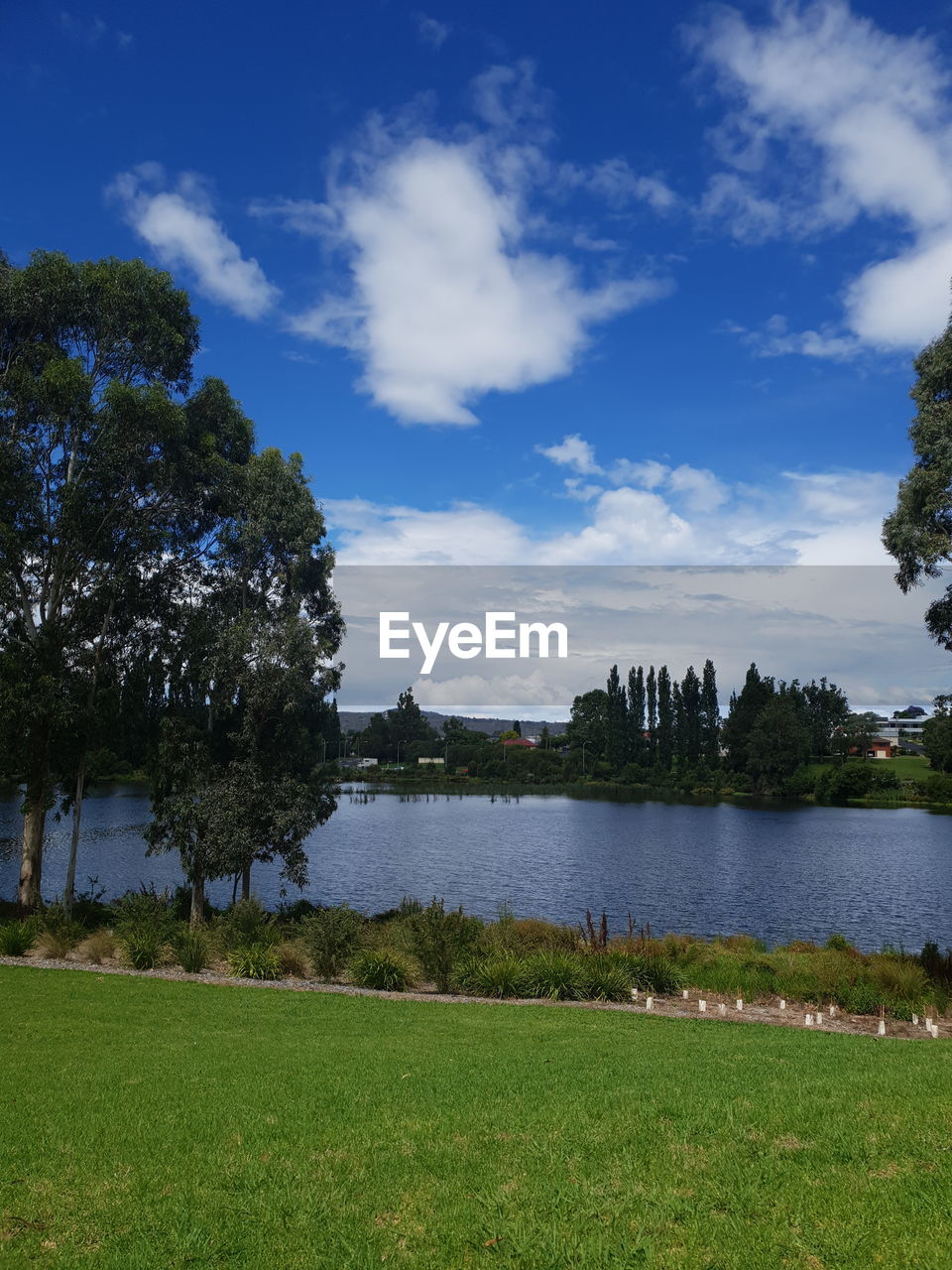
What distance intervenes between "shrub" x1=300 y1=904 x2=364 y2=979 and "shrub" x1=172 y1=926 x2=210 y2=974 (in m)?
1.92

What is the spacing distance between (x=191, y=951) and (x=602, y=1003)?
25.0 feet

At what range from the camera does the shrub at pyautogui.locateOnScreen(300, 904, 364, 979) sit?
15938 mm

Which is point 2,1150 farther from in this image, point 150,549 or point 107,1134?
point 150,549

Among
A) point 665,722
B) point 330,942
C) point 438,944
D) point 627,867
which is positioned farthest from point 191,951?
point 665,722

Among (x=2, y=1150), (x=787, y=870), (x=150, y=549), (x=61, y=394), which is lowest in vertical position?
(x=787, y=870)

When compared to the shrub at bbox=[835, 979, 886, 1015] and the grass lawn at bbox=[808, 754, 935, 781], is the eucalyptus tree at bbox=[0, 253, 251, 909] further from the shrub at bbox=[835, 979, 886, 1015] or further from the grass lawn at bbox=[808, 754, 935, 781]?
the grass lawn at bbox=[808, 754, 935, 781]

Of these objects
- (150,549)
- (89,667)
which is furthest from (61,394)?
(89,667)

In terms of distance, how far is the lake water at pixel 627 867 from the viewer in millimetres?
30547

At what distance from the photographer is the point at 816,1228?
4859 mm

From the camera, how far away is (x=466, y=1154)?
6070 millimetres

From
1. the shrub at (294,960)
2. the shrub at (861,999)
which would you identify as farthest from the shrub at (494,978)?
the shrub at (861,999)

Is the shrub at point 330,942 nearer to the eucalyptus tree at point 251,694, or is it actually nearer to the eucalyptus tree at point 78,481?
the eucalyptus tree at point 251,694

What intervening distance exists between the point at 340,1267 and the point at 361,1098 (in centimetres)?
286

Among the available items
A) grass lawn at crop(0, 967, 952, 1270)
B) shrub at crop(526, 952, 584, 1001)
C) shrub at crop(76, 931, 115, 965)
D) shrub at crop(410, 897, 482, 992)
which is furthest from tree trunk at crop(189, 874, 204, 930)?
grass lawn at crop(0, 967, 952, 1270)
